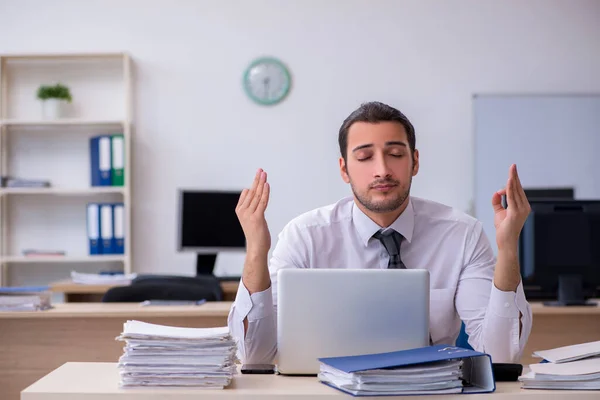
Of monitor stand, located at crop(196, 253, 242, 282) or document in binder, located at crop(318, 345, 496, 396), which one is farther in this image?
monitor stand, located at crop(196, 253, 242, 282)

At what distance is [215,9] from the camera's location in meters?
4.98

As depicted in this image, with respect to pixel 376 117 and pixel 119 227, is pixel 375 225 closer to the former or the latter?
pixel 376 117

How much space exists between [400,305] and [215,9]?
377 cm

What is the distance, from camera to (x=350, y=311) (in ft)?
5.19

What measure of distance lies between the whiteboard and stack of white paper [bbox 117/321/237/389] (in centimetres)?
369

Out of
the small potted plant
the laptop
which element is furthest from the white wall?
the laptop

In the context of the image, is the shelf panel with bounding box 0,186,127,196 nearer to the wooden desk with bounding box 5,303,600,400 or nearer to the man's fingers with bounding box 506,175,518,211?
the wooden desk with bounding box 5,303,600,400

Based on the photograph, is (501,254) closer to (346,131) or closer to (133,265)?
(346,131)

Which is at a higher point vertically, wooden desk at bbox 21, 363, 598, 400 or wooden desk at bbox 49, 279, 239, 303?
wooden desk at bbox 21, 363, 598, 400

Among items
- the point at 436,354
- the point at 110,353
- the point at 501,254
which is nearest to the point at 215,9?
the point at 110,353

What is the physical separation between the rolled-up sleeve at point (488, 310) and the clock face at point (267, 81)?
9.57 ft

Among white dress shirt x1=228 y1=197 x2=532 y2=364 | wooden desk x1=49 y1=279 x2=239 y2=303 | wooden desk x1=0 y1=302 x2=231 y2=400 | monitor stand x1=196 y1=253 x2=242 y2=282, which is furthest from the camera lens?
monitor stand x1=196 y1=253 x2=242 y2=282

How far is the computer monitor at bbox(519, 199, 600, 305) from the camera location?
10.6 ft

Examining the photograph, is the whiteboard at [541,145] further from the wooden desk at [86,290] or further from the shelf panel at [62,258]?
the shelf panel at [62,258]
